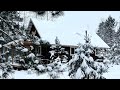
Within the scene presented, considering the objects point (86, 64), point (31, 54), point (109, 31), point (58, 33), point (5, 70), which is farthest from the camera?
point (109, 31)

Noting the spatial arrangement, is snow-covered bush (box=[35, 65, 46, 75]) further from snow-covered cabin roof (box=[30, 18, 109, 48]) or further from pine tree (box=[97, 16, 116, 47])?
pine tree (box=[97, 16, 116, 47])

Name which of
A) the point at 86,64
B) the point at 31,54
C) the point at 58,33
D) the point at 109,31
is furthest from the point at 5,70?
the point at 109,31

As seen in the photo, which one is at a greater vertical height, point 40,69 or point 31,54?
point 31,54

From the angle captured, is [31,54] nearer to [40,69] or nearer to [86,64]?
[40,69]

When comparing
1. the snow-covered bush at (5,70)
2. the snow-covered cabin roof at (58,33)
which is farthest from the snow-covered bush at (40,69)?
the snow-covered cabin roof at (58,33)

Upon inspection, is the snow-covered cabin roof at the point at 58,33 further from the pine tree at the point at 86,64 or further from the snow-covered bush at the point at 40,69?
the snow-covered bush at the point at 40,69

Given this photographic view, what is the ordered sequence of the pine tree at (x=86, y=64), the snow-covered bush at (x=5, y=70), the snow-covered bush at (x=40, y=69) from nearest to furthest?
the snow-covered bush at (x=40, y=69) < the snow-covered bush at (x=5, y=70) < the pine tree at (x=86, y=64)
